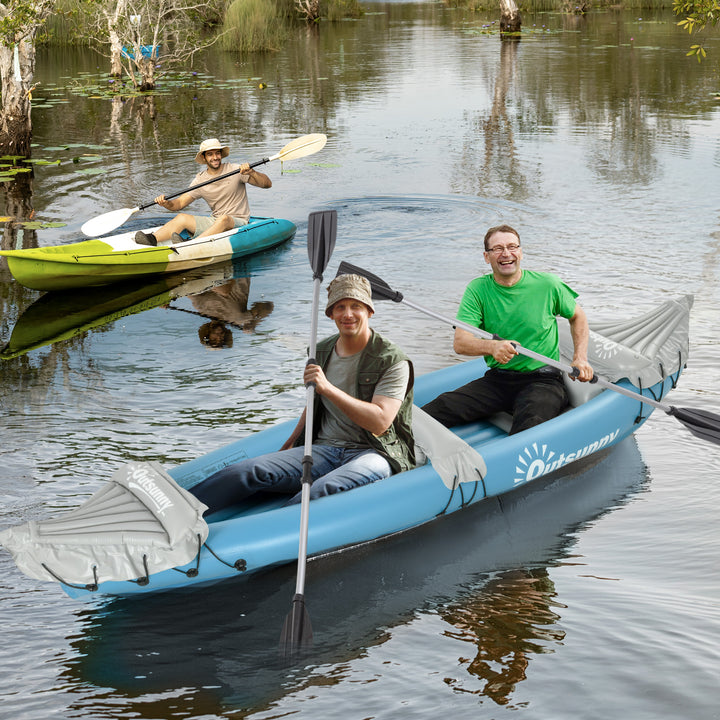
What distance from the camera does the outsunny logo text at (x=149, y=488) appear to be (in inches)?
156

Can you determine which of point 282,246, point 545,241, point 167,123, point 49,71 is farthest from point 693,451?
point 49,71

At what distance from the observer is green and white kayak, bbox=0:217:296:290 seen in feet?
26.7

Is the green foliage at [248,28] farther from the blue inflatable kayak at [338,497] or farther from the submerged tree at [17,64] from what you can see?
the blue inflatable kayak at [338,497]

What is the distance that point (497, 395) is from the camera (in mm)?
5258

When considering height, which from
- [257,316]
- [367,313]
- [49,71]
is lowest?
[257,316]

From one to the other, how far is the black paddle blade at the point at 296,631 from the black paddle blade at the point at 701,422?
→ 223 centimetres

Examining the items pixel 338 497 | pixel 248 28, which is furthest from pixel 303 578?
pixel 248 28

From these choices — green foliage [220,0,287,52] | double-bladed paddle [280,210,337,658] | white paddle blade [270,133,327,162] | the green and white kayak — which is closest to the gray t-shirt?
double-bladed paddle [280,210,337,658]

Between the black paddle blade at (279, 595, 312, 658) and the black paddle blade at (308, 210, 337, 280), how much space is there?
5.98ft

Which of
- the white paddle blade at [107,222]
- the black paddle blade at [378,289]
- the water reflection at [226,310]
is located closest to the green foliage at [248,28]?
the white paddle blade at [107,222]

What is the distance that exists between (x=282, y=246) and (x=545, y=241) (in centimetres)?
256

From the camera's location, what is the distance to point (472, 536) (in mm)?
4789

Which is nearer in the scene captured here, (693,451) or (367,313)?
(367,313)

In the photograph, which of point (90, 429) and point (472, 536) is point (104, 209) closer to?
point (90, 429)
